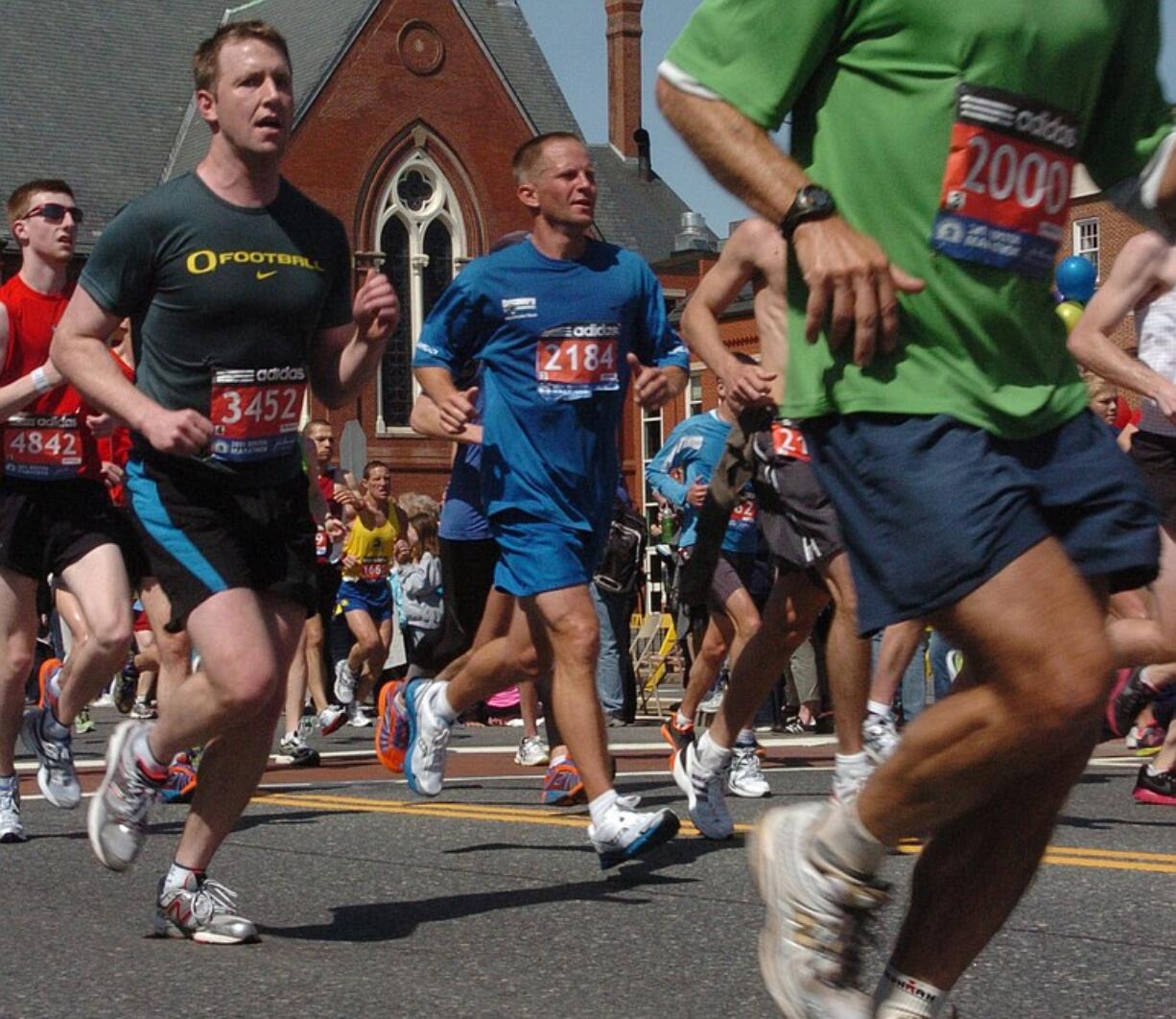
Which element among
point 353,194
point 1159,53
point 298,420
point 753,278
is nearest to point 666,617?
point 753,278

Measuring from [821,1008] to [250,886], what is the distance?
3342 millimetres

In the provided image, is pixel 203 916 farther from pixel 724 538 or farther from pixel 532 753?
pixel 532 753

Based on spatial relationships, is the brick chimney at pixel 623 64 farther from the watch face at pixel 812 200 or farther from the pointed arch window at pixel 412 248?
the watch face at pixel 812 200

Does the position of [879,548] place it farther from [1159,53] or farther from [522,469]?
[522,469]

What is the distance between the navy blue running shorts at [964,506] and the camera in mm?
3566

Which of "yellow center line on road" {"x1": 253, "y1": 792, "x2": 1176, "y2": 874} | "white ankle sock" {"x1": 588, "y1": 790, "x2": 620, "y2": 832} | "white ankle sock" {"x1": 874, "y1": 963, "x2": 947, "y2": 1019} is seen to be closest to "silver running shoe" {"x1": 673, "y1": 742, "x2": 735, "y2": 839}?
"yellow center line on road" {"x1": 253, "y1": 792, "x2": 1176, "y2": 874}

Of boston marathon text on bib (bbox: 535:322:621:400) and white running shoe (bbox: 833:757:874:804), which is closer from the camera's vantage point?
white running shoe (bbox: 833:757:874:804)

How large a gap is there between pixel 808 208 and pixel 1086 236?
46.9 m

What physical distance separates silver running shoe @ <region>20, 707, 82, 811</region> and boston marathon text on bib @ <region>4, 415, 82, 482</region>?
92cm

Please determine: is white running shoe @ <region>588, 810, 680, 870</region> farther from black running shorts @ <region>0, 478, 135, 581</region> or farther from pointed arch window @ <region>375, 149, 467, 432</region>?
pointed arch window @ <region>375, 149, 467, 432</region>

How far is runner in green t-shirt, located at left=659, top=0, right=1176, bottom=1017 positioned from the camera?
3.60 meters

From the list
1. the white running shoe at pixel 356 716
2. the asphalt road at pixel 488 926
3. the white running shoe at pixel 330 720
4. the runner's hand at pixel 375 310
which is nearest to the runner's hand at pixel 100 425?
the asphalt road at pixel 488 926

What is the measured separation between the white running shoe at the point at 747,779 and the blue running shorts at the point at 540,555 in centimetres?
202

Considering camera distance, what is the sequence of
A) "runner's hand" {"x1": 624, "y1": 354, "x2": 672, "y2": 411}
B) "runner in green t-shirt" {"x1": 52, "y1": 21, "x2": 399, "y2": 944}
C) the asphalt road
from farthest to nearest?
"runner's hand" {"x1": 624, "y1": 354, "x2": 672, "y2": 411}, "runner in green t-shirt" {"x1": 52, "y1": 21, "x2": 399, "y2": 944}, the asphalt road
